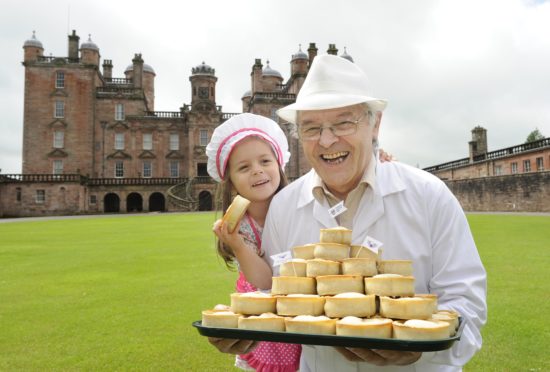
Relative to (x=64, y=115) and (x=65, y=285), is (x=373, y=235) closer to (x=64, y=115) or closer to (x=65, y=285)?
(x=65, y=285)

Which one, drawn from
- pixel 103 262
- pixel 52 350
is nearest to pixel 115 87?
pixel 103 262

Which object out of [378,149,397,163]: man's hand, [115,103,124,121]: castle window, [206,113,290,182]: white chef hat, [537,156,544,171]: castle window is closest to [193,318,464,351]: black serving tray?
[378,149,397,163]: man's hand

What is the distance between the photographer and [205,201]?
52.9 metres

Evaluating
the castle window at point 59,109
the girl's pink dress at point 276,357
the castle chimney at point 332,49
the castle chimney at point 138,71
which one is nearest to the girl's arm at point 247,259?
the girl's pink dress at point 276,357

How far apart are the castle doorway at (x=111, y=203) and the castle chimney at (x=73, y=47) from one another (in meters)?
17.6

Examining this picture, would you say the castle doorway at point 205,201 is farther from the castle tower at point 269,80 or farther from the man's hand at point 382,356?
the man's hand at point 382,356

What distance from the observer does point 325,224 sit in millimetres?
2793

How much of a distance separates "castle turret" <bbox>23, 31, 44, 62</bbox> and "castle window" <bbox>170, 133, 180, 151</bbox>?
1867 cm

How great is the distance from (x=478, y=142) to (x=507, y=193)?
16563 millimetres

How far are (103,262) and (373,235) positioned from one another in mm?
10025

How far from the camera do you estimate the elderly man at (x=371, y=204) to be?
2480mm

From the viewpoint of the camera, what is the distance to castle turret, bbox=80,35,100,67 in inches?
2228

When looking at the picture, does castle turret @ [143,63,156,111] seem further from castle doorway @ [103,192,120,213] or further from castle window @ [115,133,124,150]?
castle doorway @ [103,192,120,213]

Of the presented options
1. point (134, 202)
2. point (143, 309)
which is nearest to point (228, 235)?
point (143, 309)
